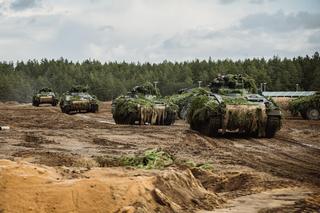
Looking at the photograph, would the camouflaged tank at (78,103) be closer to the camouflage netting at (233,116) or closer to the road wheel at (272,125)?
the camouflage netting at (233,116)

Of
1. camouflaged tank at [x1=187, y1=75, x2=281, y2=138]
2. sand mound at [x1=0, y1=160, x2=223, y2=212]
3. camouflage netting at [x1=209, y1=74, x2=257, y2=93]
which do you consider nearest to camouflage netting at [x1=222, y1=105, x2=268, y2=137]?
camouflaged tank at [x1=187, y1=75, x2=281, y2=138]

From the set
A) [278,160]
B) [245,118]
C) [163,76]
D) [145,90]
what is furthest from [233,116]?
[163,76]

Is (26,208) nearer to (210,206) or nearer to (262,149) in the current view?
(210,206)

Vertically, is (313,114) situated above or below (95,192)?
above

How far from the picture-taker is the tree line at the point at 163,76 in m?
92.2

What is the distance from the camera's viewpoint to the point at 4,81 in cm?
10075

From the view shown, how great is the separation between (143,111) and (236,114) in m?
7.42

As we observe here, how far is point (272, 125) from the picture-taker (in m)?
17.8

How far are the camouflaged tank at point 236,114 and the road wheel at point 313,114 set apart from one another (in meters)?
11.8

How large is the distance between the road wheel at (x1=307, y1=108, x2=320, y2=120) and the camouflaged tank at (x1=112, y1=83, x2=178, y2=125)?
340 inches

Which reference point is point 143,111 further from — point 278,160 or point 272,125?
point 278,160

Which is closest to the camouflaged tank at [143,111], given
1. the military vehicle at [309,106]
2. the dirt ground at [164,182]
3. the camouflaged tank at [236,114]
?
the camouflaged tank at [236,114]

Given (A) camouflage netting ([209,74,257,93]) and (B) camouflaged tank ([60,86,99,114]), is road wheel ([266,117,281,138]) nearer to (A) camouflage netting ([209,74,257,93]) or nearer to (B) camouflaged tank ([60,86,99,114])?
(A) camouflage netting ([209,74,257,93])

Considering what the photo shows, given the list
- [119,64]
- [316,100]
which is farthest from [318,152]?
[119,64]
